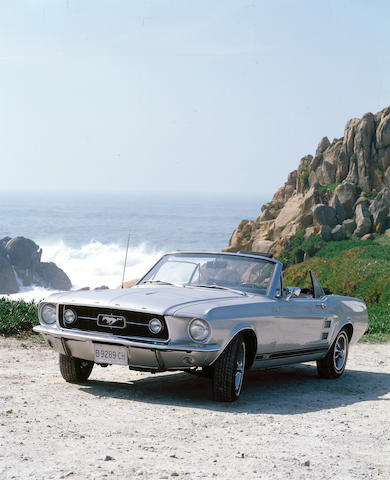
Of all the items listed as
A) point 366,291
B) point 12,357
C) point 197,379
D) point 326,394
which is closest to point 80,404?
point 197,379

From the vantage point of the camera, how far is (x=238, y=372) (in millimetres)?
7590

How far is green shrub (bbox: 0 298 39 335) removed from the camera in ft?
41.4

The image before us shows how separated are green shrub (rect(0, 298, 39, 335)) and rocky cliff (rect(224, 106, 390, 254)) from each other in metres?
46.8

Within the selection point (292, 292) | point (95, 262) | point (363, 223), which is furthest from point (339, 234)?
point (95, 262)

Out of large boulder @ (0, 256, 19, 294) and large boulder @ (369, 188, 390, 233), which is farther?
large boulder @ (0, 256, 19, 294)

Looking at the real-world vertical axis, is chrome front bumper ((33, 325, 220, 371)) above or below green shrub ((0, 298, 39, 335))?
above

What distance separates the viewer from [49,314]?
7.99 metres

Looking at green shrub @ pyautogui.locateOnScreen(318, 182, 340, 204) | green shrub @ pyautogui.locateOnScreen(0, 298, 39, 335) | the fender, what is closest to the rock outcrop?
green shrub @ pyautogui.locateOnScreen(318, 182, 340, 204)

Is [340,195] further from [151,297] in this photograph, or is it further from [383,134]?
[151,297]

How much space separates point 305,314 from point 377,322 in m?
9.06

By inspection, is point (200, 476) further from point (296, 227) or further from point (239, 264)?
point (296, 227)

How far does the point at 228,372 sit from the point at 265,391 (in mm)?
1391

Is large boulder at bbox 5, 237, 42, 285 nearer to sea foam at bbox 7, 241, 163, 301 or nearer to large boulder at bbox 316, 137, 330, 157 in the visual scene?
sea foam at bbox 7, 241, 163, 301

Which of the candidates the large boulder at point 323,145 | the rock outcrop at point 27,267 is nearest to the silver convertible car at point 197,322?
the large boulder at point 323,145
